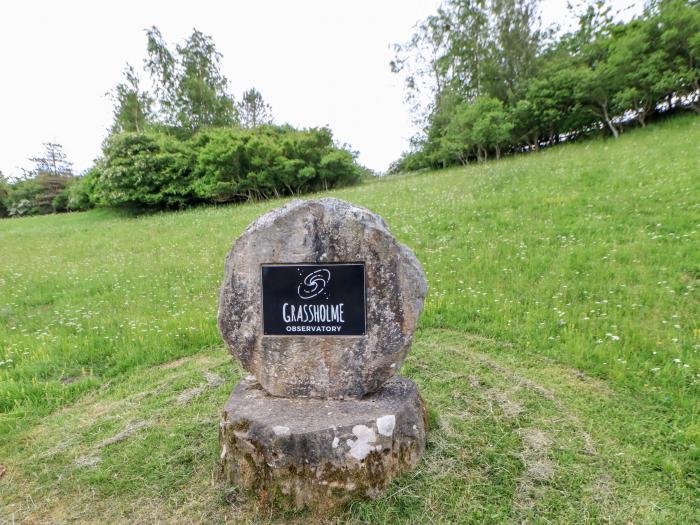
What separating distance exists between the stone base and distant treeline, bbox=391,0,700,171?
877 inches

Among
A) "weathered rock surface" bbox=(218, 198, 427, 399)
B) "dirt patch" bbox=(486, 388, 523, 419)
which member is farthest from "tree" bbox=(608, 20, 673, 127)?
"weathered rock surface" bbox=(218, 198, 427, 399)

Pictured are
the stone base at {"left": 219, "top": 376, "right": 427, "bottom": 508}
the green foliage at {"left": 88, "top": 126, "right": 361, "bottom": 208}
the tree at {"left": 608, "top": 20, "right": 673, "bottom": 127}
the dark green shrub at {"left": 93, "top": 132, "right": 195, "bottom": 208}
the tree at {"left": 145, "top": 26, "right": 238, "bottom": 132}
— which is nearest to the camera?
the stone base at {"left": 219, "top": 376, "right": 427, "bottom": 508}

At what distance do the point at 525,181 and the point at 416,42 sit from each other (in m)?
26.2

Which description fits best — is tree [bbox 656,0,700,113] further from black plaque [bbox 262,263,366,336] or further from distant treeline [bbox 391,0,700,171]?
black plaque [bbox 262,263,366,336]

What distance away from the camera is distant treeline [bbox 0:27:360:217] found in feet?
69.4

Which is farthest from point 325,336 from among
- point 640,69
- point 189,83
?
point 189,83

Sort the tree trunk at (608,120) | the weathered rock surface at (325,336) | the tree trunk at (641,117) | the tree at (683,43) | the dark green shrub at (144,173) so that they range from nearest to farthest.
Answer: the weathered rock surface at (325,336)
the tree at (683,43)
the tree trunk at (641,117)
the tree trunk at (608,120)
the dark green shrub at (144,173)

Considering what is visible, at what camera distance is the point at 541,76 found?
2364 cm

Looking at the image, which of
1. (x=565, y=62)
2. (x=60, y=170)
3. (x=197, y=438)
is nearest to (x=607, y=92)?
(x=565, y=62)

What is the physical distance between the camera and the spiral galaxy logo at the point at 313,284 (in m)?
2.96

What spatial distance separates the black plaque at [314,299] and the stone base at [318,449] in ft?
2.12

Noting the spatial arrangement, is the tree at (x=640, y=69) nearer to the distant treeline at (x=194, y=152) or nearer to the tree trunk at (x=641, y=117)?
the tree trunk at (x=641, y=117)

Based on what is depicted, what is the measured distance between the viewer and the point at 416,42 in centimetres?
3203

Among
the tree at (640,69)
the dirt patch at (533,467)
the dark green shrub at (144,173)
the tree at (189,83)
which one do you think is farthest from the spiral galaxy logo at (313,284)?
the tree at (189,83)
